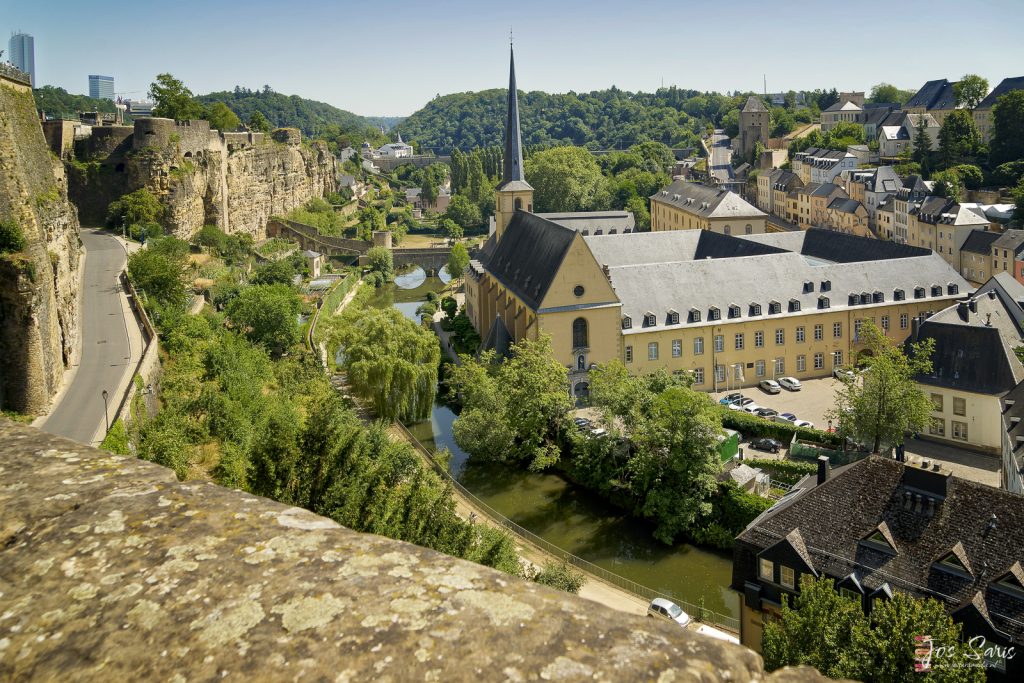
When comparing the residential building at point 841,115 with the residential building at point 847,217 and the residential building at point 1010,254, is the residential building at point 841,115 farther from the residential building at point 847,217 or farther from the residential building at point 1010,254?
the residential building at point 1010,254

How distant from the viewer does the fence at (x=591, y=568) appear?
22703 mm

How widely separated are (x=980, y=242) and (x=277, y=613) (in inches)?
2458

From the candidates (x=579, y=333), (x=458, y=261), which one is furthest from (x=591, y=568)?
(x=458, y=261)

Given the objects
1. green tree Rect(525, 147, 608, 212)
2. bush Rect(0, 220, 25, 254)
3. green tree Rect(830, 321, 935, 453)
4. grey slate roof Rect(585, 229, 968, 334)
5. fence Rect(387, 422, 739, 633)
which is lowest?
fence Rect(387, 422, 739, 633)

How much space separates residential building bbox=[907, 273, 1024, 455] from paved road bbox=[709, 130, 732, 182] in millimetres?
77267

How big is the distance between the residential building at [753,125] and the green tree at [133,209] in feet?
282

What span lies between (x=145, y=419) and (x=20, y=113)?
1468cm

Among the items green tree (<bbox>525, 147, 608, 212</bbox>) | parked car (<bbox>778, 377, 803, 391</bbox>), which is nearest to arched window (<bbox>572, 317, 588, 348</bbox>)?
parked car (<bbox>778, 377, 803, 391</bbox>)

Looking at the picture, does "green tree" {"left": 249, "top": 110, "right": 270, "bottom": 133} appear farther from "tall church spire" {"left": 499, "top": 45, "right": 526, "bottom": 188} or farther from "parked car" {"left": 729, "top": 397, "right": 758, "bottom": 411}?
"parked car" {"left": 729, "top": 397, "right": 758, "bottom": 411}

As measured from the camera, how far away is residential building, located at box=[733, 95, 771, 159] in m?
117

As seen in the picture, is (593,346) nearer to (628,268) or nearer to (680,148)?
(628,268)

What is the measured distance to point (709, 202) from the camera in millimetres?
66750

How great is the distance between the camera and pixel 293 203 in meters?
88.2

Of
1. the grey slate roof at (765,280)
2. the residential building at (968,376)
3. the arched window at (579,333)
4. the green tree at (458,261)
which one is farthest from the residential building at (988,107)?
the arched window at (579,333)
